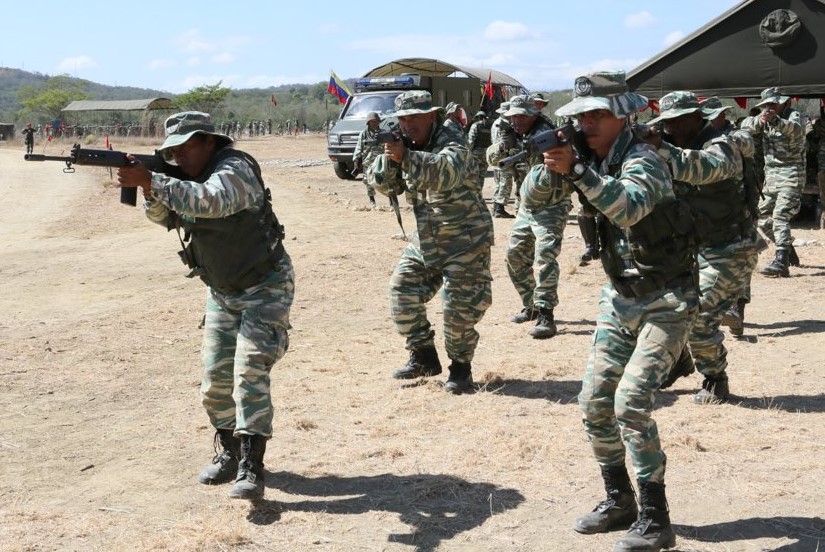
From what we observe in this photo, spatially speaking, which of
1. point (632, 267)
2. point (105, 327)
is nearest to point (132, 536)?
point (632, 267)

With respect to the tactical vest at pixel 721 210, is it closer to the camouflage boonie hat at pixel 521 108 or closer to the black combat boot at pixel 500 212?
the camouflage boonie hat at pixel 521 108

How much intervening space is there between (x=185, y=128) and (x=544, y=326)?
14.7 ft

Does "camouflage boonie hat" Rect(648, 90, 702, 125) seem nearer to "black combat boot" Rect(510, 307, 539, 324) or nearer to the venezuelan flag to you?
"black combat boot" Rect(510, 307, 539, 324)

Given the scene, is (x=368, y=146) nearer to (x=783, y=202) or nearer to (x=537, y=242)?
(x=537, y=242)

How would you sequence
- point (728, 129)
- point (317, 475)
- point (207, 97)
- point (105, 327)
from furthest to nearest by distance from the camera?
point (207, 97), point (105, 327), point (728, 129), point (317, 475)

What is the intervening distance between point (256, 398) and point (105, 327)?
4.93m

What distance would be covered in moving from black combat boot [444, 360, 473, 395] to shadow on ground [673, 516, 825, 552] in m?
2.58

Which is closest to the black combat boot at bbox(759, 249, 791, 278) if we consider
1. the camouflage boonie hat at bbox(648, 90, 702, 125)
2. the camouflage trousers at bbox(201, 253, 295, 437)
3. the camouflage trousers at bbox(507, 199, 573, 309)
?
the camouflage trousers at bbox(507, 199, 573, 309)

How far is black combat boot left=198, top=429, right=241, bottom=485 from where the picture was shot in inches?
208

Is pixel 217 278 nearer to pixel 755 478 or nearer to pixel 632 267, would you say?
pixel 632 267

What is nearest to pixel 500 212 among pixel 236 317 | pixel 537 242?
pixel 537 242

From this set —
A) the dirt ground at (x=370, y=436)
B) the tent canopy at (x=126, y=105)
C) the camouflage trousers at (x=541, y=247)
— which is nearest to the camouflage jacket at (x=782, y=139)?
the dirt ground at (x=370, y=436)

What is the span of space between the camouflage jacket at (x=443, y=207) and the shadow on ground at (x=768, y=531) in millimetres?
2755

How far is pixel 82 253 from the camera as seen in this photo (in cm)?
1431
